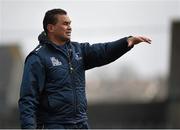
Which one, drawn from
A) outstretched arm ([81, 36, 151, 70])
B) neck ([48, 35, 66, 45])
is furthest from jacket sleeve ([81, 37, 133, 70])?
neck ([48, 35, 66, 45])

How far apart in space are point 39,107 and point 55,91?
19 cm

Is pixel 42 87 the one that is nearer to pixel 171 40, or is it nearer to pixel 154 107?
pixel 171 40

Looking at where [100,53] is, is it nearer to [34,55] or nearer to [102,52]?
[102,52]

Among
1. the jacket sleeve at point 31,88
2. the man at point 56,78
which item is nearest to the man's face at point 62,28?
the man at point 56,78

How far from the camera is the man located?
746cm

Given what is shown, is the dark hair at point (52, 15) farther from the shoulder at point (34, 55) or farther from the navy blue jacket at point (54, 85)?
the shoulder at point (34, 55)

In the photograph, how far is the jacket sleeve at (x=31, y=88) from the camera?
24.1 ft

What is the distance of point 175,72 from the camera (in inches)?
843

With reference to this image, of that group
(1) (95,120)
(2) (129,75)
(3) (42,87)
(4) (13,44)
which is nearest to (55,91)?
(3) (42,87)

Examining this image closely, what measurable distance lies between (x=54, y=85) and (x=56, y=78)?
0.06 meters

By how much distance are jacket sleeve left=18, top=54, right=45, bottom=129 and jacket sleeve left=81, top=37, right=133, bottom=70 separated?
1.52ft

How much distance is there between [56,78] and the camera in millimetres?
7527

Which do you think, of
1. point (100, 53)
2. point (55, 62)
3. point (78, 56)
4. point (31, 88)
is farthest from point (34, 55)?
point (100, 53)

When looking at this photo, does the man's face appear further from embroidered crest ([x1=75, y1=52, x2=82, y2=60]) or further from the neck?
embroidered crest ([x1=75, y1=52, x2=82, y2=60])
